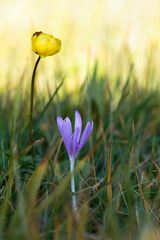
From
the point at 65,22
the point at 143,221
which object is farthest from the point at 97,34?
the point at 143,221

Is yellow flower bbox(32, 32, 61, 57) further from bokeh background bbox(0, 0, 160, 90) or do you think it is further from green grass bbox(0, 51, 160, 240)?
bokeh background bbox(0, 0, 160, 90)

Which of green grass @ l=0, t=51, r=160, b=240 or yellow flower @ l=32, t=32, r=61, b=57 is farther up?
yellow flower @ l=32, t=32, r=61, b=57

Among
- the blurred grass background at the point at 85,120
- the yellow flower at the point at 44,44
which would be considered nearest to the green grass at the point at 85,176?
the blurred grass background at the point at 85,120

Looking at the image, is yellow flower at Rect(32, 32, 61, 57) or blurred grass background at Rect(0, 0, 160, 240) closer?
blurred grass background at Rect(0, 0, 160, 240)

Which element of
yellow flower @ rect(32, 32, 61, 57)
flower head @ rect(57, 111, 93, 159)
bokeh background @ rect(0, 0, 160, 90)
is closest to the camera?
flower head @ rect(57, 111, 93, 159)

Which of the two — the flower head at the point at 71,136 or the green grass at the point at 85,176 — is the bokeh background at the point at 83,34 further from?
the flower head at the point at 71,136

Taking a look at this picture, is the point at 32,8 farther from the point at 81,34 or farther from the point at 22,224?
the point at 22,224

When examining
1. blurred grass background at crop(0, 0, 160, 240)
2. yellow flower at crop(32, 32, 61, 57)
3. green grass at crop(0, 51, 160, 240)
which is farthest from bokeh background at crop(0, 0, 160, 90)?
yellow flower at crop(32, 32, 61, 57)

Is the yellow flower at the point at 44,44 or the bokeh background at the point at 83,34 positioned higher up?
the bokeh background at the point at 83,34
